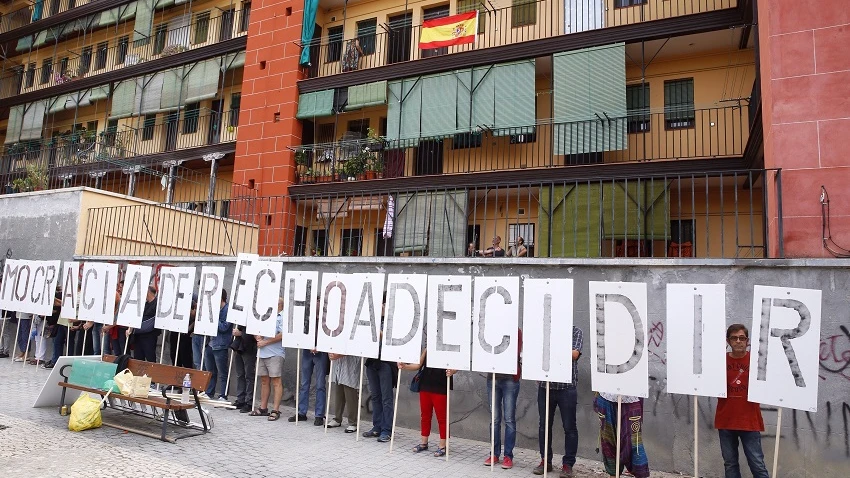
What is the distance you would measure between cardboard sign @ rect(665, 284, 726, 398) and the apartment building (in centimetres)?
243

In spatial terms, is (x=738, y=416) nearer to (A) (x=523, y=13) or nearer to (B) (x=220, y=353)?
(B) (x=220, y=353)

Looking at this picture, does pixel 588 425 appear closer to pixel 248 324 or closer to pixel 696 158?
pixel 248 324

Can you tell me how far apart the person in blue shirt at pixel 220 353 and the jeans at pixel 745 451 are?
7723 mm

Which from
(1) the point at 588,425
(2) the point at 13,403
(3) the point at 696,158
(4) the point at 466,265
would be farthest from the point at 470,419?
(3) the point at 696,158

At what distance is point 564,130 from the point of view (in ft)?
52.1

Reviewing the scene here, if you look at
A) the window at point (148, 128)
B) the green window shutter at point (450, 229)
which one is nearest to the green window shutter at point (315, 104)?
the green window shutter at point (450, 229)

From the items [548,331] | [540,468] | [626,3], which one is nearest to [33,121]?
[626,3]

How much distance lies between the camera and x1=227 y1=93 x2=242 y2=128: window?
2318 centimetres

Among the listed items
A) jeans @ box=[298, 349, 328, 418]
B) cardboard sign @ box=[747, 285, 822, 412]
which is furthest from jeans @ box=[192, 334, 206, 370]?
cardboard sign @ box=[747, 285, 822, 412]

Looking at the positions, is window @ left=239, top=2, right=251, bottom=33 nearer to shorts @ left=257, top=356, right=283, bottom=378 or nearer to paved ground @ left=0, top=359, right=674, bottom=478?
shorts @ left=257, top=356, right=283, bottom=378

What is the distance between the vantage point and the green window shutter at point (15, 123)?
29.4 meters

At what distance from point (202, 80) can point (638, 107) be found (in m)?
16.5

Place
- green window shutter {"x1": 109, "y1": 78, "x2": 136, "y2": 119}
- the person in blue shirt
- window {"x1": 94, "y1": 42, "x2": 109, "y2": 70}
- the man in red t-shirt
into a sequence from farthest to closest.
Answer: window {"x1": 94, "y1": 42, "x2": 109, "y2": 70}
green window shutter {"x1": 109, "y1": 78, "x2": 136, "y2": 119}
the person in blue shirt
the man in red t-shirt

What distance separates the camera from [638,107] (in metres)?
16.4
